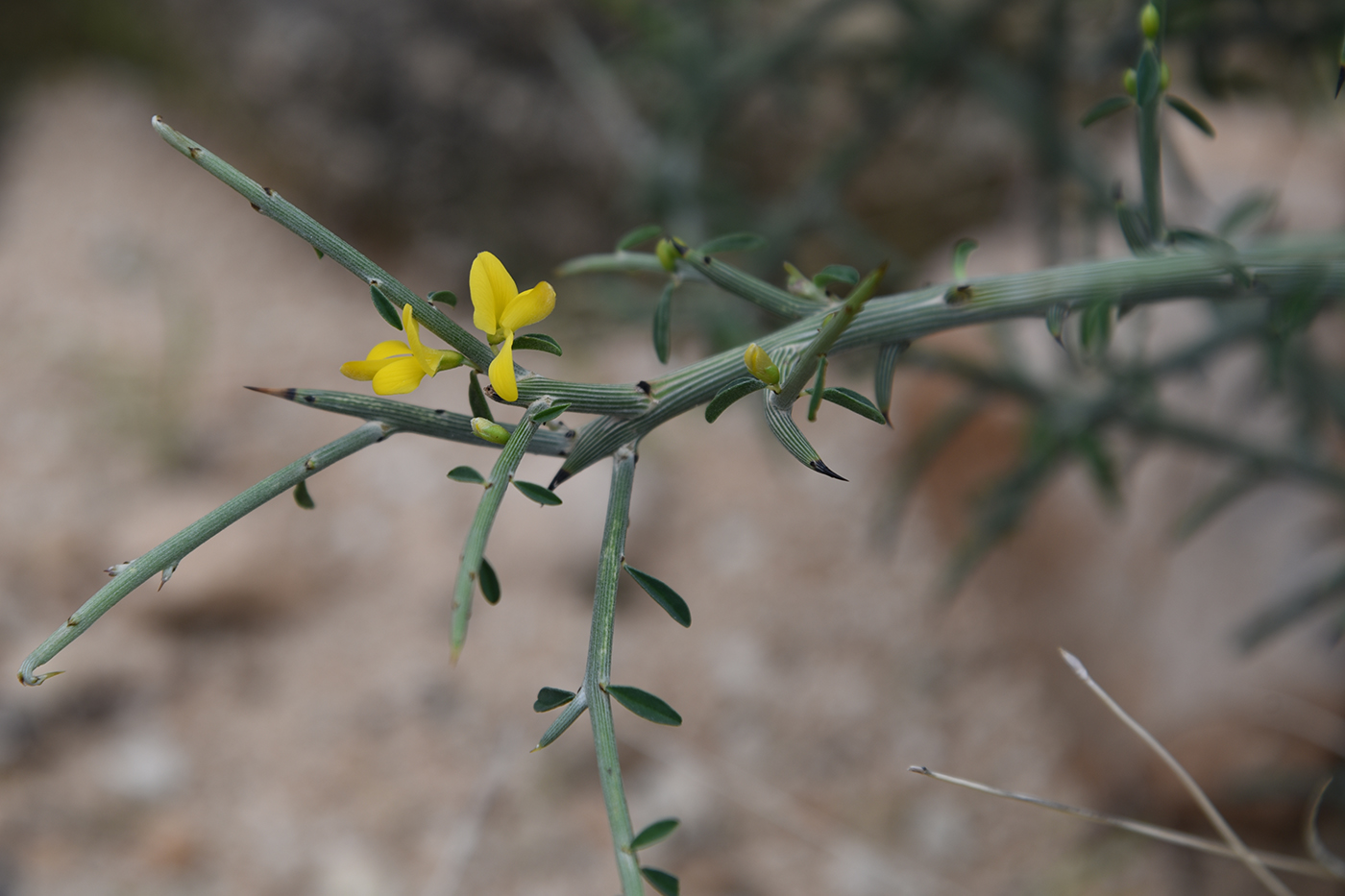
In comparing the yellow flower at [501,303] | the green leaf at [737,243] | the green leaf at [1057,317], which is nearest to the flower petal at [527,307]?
the yellow flower at [501,303]

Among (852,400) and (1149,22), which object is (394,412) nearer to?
(852,400)

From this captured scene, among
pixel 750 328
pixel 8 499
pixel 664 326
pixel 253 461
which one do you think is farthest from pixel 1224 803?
pixel 8 499

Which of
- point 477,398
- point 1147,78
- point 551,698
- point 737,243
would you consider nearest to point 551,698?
point 551,698

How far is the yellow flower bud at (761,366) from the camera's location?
0.28 metres

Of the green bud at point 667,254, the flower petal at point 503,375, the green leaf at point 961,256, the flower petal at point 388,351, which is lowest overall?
the flower petal at point 503,375

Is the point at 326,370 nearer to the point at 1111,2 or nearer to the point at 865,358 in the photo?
the point at 865,358

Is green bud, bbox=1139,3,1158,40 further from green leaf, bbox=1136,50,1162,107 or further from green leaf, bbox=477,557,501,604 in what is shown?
green leaf, bbox=477,557,501,604

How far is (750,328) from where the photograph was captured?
0.81m

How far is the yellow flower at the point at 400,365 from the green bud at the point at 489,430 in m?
0.02

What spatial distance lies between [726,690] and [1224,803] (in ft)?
1.74

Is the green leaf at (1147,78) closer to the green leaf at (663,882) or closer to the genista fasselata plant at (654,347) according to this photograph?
the genista fasselata plant at (654,347)

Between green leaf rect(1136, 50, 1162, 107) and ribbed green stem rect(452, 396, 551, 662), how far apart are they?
0.97 feet

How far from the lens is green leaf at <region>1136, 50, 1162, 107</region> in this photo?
0.38m

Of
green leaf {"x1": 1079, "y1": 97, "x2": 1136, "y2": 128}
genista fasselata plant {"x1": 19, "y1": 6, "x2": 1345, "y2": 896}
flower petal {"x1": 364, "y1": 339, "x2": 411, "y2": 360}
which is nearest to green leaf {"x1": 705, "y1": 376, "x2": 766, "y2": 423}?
genista fasselata plant {"x1": 19, "y1": 6, "x2": 1345, "y2": 896}
